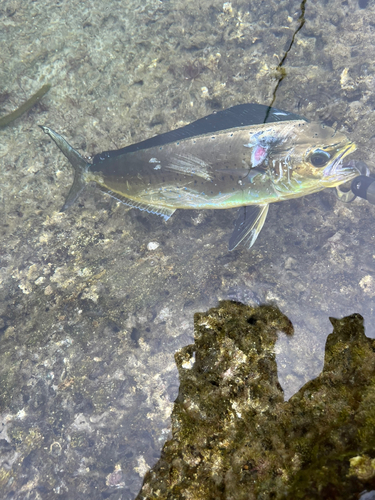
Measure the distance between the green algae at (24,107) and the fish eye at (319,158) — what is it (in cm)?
362

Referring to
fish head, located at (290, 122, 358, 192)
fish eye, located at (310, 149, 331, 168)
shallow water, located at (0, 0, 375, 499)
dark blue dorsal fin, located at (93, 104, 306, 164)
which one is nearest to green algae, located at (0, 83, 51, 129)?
shallow water, located at (0, 0, 375, 499)

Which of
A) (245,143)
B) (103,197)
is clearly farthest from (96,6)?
(245,143)

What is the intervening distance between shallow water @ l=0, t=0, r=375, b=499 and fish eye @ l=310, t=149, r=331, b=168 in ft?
2.91

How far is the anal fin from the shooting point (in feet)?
11.1

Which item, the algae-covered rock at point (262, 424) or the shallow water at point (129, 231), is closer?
the algae-covered rock at point (262, 424)

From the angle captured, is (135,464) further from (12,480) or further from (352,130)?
(352,130)

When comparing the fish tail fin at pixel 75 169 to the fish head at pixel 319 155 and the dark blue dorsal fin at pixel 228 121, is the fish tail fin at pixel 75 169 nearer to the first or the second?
the dark blue dorsal fin at pixel 228 121

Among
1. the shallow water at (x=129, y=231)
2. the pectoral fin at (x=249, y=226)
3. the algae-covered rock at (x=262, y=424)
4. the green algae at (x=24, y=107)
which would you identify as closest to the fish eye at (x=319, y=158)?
the pectoral fin at (x=249, y=226)

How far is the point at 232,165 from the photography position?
3.01m

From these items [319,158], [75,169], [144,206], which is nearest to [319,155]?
[319,158]

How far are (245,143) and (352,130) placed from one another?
1.85m

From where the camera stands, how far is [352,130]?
3.64m

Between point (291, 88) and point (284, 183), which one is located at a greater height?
point (291, 88)

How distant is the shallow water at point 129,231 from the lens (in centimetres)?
255
